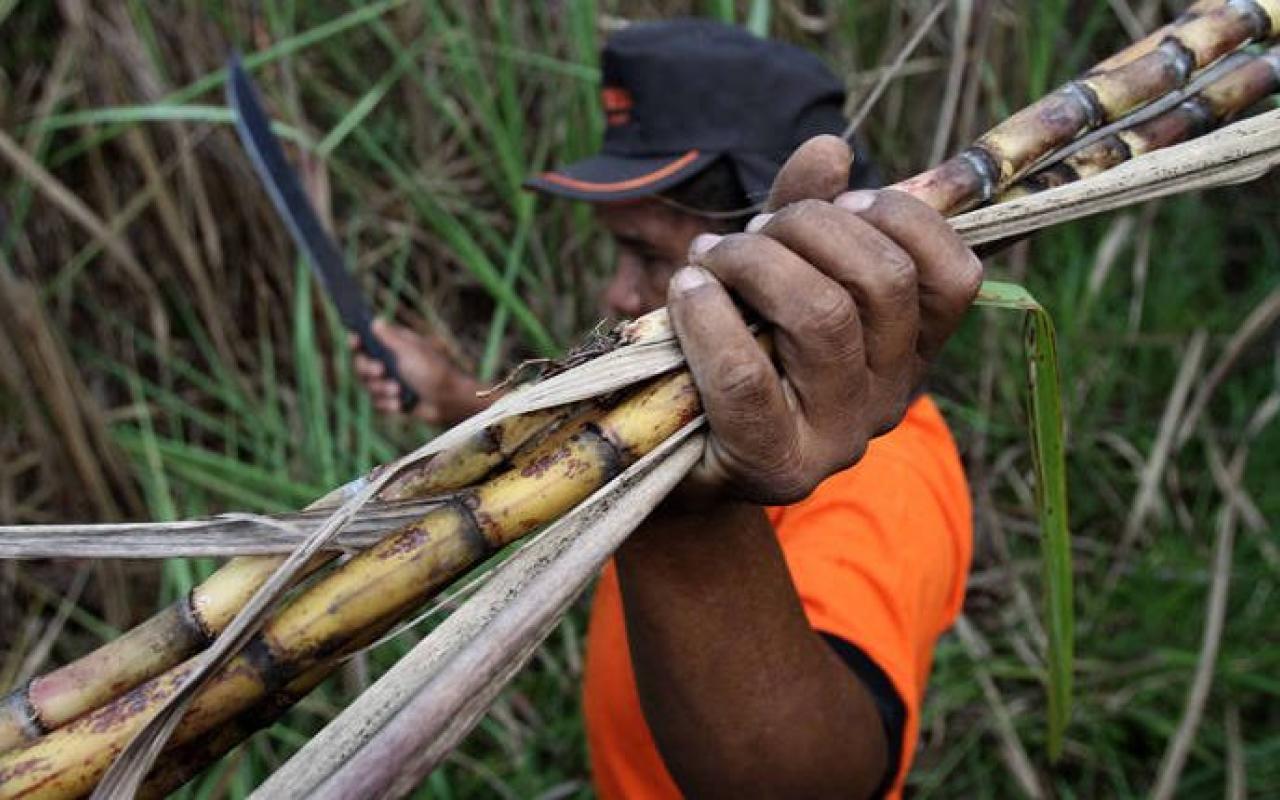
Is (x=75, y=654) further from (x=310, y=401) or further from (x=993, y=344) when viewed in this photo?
(x=993, y=344)

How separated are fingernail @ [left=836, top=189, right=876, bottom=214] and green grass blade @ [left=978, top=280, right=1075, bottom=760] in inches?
4.4

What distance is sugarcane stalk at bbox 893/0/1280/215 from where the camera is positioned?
780 mm

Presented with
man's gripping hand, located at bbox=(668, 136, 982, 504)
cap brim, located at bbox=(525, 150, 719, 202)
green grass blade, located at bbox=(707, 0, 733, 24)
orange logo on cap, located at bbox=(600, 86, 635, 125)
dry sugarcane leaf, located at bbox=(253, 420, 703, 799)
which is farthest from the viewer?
green grass blade, located at bbox=(707, 0, 733, 24)

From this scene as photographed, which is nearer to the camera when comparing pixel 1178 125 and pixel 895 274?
pixel 895 274

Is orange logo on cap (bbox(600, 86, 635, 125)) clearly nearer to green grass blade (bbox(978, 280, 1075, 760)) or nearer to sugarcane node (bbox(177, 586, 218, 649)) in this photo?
green grass blade (bbox(978, 280, 1075, 760))

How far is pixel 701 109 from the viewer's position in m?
1.43

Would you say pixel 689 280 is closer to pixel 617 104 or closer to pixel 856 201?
pixel 856 201

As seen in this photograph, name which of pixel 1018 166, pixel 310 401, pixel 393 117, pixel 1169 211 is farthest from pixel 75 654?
pixel 1169 211

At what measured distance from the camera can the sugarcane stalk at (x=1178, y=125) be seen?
820mm

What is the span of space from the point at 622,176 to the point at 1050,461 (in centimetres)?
72

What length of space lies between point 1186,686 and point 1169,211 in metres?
0.96

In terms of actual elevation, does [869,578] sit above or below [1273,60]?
below

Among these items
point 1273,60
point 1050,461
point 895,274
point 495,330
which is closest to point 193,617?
point 895,274

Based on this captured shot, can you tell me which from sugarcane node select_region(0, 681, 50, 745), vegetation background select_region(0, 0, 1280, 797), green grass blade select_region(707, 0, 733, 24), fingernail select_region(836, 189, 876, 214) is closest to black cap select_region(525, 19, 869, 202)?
green grass blade select_region(707, 0, 733, 24)
